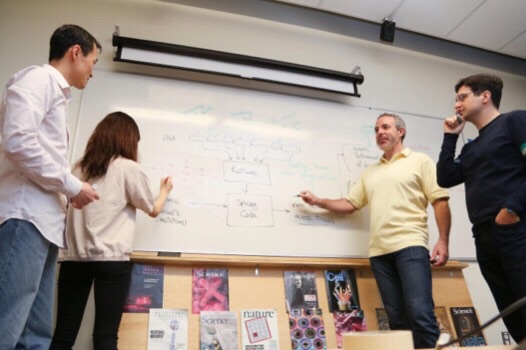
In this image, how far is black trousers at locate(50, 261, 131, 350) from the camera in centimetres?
136

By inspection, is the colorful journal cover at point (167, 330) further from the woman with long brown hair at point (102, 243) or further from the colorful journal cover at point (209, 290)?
the woman with long brown hair at point (102, 243)

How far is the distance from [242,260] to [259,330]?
34 centimetres

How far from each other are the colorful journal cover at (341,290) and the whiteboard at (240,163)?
12cm

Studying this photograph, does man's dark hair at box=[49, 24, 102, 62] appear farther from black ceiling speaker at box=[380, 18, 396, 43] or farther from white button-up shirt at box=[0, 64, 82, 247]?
black ceiling speaker at box=[380, 18, 396, 43]

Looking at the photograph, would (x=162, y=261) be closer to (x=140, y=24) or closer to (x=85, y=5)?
(x=140, y=24)

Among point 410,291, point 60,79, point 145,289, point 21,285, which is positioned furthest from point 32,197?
point 410,291

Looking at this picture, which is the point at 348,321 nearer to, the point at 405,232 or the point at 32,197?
the point at 405,232

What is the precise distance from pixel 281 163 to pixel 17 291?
4.93 feet

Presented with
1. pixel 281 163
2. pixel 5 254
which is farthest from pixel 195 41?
pixel 5 254

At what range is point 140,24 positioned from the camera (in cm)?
230

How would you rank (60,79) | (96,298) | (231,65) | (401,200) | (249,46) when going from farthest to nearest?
(249,46) → (231,65) → (401,200) → (96,298) → (60,79)

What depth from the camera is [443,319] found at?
2.03 metres

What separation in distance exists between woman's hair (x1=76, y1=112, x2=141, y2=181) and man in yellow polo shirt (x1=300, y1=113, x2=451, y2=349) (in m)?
1.04

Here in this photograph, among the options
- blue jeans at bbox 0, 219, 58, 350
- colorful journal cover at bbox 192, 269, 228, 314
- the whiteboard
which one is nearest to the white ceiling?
the whiteboard
